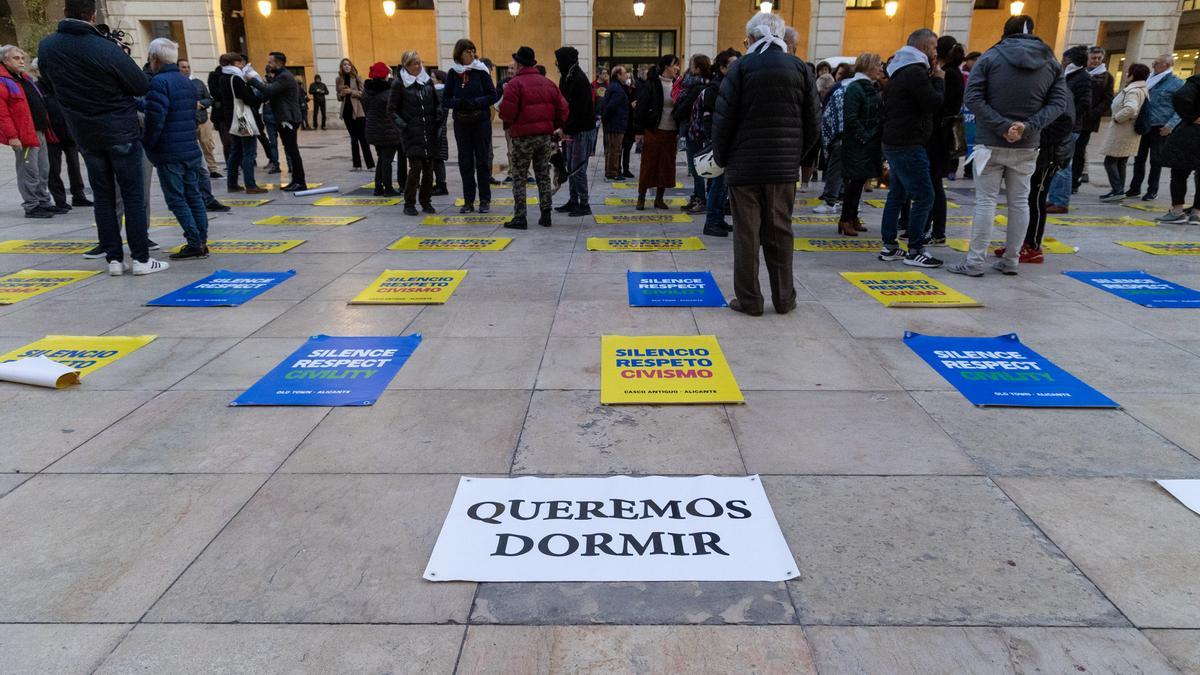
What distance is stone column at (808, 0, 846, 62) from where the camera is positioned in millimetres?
25172

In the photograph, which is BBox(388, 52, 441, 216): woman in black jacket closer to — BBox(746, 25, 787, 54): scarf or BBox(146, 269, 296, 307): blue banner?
BBox(146, 269, 296, 307): blue banner

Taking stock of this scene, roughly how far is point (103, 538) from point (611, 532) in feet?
6.28

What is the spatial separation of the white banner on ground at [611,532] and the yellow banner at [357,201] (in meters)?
8.94

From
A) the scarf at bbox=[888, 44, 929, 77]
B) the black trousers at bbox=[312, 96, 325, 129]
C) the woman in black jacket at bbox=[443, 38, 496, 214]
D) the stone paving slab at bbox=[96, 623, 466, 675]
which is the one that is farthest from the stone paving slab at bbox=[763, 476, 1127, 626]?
the black trousers at bbox=[312, 96, 325, 129]

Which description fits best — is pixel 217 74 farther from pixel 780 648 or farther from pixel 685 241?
pixel 780 648

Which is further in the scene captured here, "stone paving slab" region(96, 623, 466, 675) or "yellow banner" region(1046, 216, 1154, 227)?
"yellow banner" region(1046, 216, 1154, 227)

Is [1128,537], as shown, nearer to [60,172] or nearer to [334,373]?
[334,373]

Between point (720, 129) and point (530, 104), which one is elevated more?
point (530, 104)

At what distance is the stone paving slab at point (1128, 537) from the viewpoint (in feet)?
7.93

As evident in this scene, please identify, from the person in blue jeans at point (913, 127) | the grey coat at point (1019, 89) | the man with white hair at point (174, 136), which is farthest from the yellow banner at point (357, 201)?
the grey coat at point (1019, 89)

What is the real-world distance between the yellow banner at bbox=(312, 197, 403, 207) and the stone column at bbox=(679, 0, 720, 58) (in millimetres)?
16993

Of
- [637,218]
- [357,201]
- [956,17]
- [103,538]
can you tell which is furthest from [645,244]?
[956,17]

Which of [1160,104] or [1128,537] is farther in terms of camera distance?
[1160,104]

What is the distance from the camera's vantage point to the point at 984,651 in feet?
7.25
